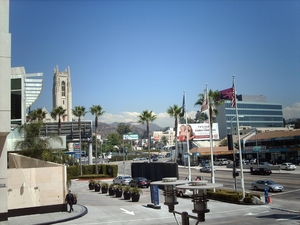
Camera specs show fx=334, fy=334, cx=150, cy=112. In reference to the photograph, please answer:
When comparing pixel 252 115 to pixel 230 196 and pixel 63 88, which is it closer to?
pixel 63 88

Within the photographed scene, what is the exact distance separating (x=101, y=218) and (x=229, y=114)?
112 m

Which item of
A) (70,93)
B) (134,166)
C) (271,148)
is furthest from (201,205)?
(70,93)

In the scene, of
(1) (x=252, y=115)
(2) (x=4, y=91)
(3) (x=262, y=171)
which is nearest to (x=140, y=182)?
(3) (x=262, y=171)

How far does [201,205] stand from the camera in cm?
728

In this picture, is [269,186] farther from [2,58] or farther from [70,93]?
[70,93]

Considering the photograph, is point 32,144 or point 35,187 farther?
point 32,144

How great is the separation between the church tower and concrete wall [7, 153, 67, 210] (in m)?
145

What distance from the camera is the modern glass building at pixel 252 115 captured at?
13050 centimetres

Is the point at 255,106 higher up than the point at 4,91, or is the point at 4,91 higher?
the point at 255,106

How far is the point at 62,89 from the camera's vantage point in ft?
558

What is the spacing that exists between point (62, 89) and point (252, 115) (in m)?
93.5

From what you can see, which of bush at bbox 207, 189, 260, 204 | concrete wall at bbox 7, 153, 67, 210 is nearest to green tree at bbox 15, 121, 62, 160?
concrete wall at bbox 7, 153, 67, 210

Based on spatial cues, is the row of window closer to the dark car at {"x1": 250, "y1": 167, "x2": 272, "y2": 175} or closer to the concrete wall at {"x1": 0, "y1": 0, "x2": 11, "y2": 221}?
the dark car at {"x1": 250, "y1": 167, "x2": 272, "y2": 175}

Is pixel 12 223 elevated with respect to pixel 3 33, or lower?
lower
